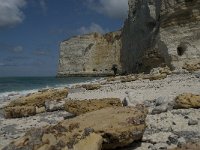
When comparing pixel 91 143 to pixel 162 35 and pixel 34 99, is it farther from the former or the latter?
pixel 162 35

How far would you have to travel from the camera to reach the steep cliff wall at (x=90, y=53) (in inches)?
3137

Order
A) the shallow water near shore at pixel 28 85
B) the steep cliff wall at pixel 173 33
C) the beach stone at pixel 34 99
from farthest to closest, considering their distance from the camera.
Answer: the steep cliff wall at pixel 173 33 → the shallow water near shore at pixel 28 85 → the beach stone at pixel 34 99

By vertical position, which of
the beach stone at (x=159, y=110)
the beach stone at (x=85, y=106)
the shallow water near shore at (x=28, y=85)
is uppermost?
the beach stone at (x=85, y=106)

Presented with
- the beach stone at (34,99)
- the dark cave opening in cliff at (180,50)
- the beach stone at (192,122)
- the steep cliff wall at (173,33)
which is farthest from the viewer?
the dark cave opening in cliff at (180,50)

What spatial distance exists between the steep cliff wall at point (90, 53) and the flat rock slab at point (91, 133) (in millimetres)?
73614

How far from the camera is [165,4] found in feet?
100

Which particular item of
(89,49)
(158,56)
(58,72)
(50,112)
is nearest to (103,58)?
(89,49)

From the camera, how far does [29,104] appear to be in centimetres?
1112

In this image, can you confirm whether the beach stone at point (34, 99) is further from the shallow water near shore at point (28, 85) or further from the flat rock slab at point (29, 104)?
the shallow water near shore at point (28, 85)

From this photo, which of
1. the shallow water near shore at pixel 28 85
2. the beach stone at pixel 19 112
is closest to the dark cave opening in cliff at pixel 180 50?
the shallow water near shore at pixel 28 85

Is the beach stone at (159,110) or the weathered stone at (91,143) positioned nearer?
the weathered stone at (91,143)

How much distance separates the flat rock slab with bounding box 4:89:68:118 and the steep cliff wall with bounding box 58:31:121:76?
66.4 metres

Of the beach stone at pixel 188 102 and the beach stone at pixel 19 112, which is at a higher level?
the beach stone at pixel 188 102

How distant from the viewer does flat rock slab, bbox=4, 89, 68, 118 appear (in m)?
9.29
